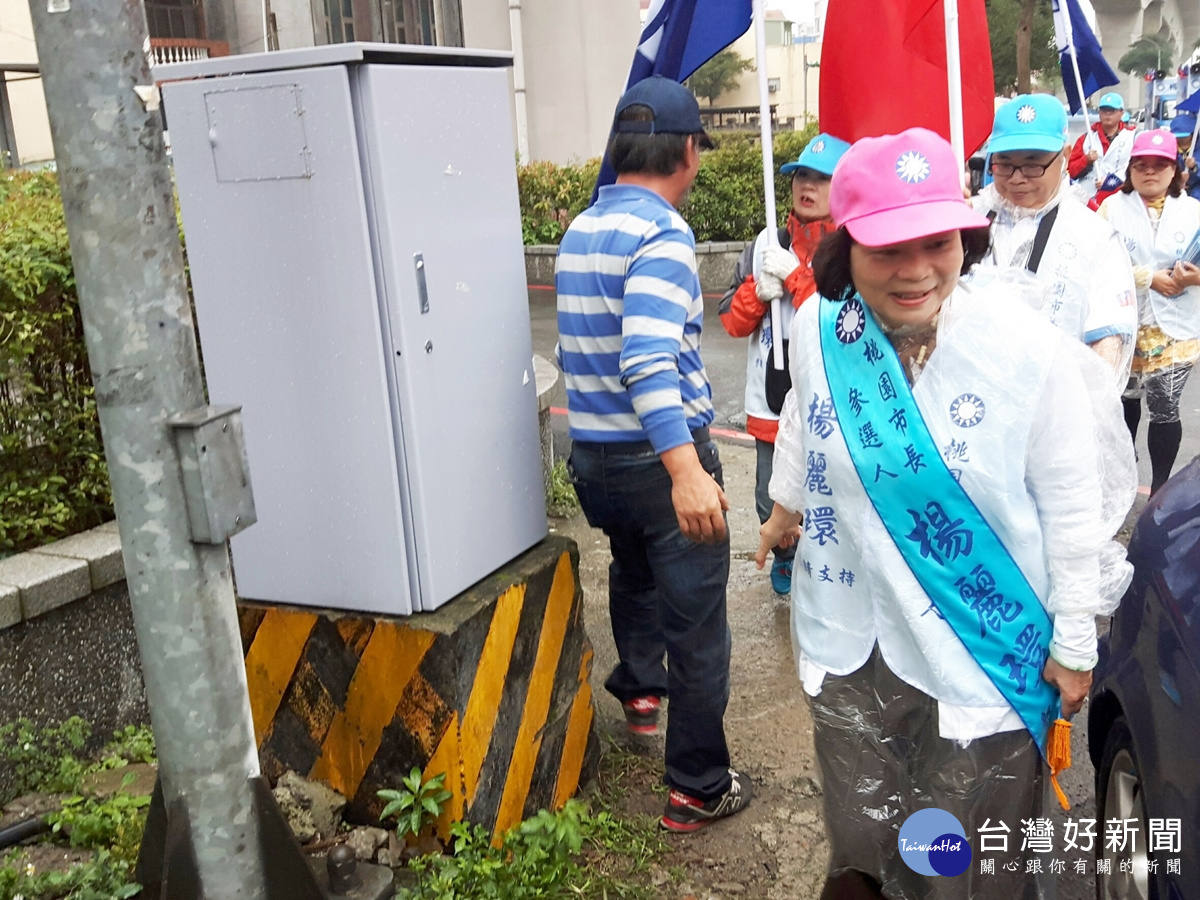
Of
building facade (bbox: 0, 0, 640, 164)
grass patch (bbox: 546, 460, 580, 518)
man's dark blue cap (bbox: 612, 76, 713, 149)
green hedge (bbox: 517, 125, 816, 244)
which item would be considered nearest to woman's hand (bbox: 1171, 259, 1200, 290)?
grass patch (bbox: 546, 460, 580, 518)

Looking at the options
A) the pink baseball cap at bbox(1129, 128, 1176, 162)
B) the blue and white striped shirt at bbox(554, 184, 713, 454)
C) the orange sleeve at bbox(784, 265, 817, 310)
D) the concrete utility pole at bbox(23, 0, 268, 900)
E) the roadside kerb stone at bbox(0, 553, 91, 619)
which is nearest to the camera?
the concrete utility pole at bbox(23, 0, 268, 900)

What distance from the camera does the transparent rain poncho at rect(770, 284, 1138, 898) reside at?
2.12 meters

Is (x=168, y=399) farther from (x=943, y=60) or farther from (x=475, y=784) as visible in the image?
(x=943, y=60)

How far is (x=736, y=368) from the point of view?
9.13m

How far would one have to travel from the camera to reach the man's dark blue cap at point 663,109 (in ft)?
10.00

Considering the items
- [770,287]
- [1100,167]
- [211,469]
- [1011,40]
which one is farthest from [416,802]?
[1011,40]

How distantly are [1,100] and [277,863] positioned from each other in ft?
49.0

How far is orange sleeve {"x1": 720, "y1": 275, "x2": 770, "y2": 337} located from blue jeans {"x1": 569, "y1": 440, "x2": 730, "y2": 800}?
1.22 meters

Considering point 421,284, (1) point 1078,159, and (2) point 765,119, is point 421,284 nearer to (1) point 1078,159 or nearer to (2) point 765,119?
(2) point 765,119

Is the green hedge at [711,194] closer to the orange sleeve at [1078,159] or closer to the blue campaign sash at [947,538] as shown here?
the orange sleeve at [1078,159]

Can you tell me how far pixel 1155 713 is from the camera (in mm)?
2260

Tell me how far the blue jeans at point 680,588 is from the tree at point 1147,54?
7026 cm

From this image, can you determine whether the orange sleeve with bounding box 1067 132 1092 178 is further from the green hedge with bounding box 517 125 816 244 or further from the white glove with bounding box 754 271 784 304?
the white glove with bounding box 754 271 784 304

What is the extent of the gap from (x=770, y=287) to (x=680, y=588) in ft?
4.92
